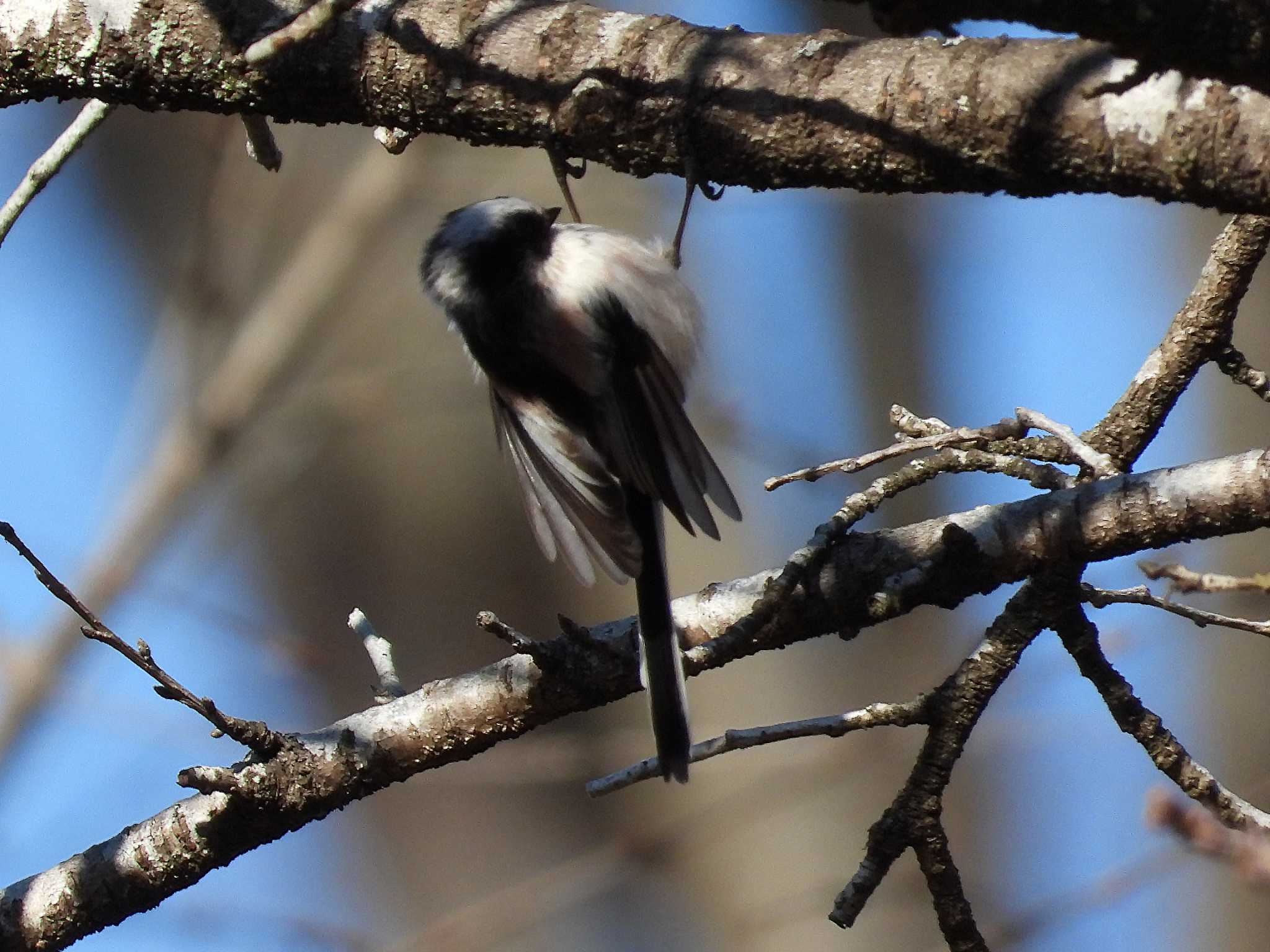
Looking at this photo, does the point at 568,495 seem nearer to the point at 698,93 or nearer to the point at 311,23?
the point at 698,93

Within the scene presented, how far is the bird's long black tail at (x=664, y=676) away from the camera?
89.7 inches

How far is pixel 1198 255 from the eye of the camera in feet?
17.8

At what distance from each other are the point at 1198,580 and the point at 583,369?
1407 mm

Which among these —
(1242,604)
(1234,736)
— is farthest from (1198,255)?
(1234,736)

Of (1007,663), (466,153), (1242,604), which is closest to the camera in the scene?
(1007,663)

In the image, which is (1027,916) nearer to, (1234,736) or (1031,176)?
(1234,736)

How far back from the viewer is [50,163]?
2.39 metres

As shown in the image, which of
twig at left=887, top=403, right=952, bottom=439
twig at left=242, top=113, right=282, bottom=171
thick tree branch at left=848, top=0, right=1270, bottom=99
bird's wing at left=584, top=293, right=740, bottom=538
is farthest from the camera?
bird's wing at left=584, top=293, right=740, bottom=538

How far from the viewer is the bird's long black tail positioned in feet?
7.47

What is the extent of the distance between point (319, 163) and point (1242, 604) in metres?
4.50

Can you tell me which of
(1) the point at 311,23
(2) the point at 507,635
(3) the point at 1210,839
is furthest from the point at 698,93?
(3) the point at 1210,839

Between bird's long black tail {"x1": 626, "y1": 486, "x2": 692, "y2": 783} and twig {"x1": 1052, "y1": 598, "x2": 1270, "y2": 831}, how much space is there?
25.1 inches

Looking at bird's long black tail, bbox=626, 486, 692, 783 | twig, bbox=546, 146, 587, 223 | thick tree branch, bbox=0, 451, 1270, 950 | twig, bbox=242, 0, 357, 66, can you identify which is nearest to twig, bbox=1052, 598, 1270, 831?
thick tree branch, bbox=0, 451, 1270, 950

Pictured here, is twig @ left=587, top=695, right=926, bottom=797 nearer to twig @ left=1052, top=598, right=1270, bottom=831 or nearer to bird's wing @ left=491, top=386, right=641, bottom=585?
twig @ left=1052, top=598, right=1270, bottom=831
